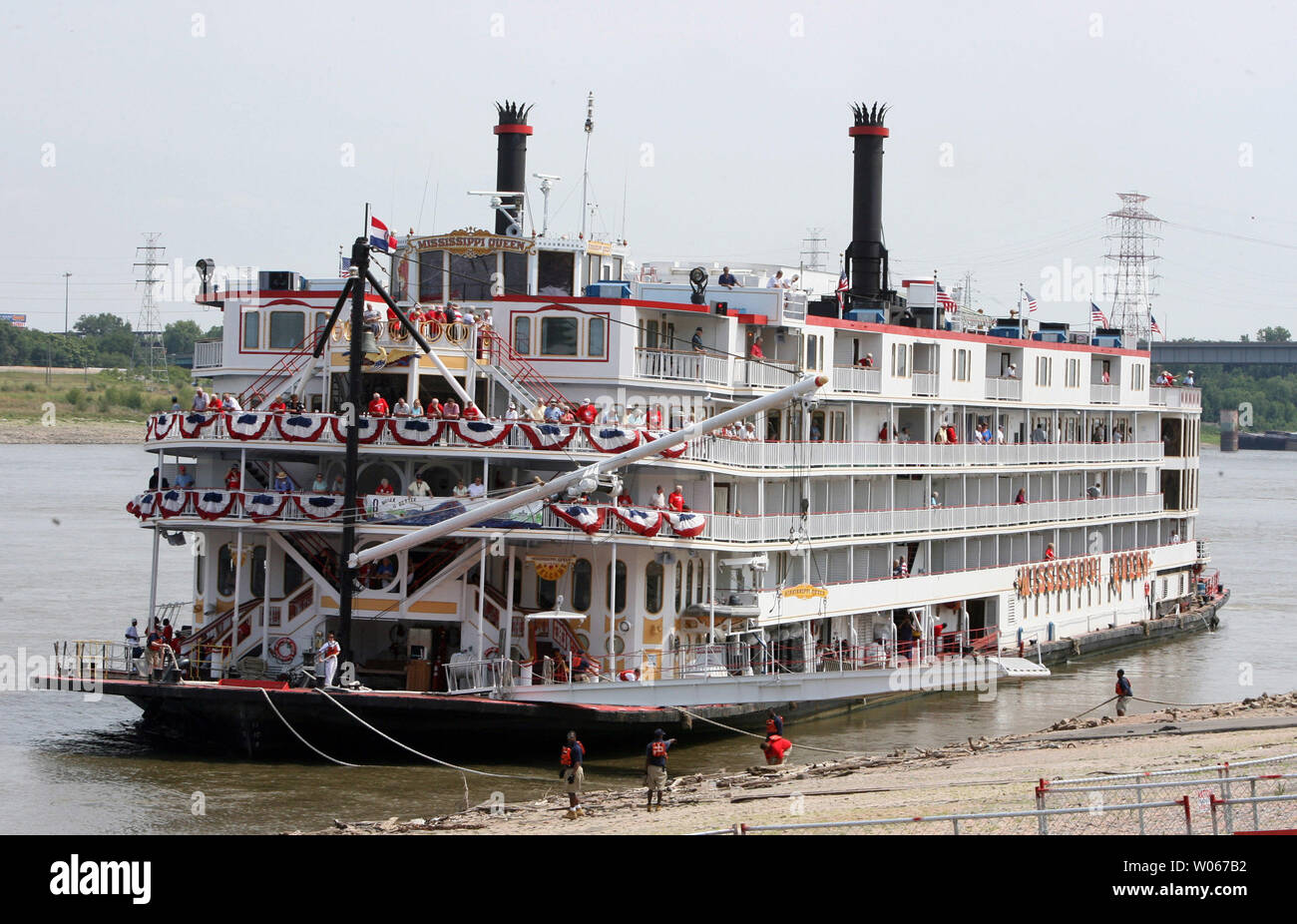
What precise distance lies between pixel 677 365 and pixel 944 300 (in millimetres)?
16658

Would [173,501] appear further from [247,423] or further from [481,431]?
[481,431]

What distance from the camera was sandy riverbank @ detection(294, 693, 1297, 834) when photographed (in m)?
26.6

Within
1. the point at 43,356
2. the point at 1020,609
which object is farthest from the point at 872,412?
the point at 43,356

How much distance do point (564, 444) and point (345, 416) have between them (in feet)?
13.0

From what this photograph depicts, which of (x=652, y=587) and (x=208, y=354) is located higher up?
(x=208, y=354)

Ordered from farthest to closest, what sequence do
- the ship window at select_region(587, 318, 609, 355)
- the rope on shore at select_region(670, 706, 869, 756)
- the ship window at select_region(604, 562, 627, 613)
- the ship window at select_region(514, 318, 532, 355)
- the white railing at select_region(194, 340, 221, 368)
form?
the white railing at select_region(194, 340, 221, 368) < the ship window at select_region(514, 318, 532, 355) < the ship window at select_region(587, 318, 609, 355) < the ship window at select_region(604, 562, 627, 613) < the rope on shore at select_region(670, 706, 869, 756)

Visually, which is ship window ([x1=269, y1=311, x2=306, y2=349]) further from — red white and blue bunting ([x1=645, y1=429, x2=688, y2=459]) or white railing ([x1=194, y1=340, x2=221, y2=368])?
red white and blue bunting ([x1=645, y1=429, x2=688, y2=459])

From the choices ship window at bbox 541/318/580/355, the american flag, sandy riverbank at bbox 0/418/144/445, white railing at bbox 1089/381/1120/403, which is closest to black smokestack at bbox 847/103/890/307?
the american flag

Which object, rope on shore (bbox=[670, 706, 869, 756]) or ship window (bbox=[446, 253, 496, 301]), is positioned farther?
ship window (bbox=[446, 253, 496, 301])

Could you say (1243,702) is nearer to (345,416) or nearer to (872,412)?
(872,412)

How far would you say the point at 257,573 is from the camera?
3653 centimetres

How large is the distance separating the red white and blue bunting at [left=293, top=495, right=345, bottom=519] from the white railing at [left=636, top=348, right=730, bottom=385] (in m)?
6.60

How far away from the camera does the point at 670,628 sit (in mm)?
36562

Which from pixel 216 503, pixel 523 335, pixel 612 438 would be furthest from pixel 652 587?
pixel 216 503
